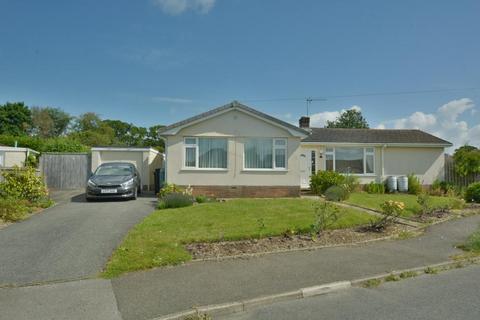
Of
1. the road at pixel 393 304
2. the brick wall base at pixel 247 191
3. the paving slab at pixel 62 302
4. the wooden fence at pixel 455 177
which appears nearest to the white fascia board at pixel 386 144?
the wooden fence at pixel 455 177

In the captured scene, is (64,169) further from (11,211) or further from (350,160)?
(350,160)

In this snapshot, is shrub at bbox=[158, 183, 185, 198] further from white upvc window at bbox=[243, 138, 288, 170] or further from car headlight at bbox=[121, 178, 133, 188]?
white upvc window at bbox=[243, 138, 288, 170]

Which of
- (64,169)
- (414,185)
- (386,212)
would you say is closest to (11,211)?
(64,169)

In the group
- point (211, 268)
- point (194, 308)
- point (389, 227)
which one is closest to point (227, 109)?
point (389, 227)

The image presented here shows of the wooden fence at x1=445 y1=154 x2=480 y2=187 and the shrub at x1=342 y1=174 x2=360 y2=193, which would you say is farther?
the wooden fence at x1=445 y1=154 x2=480 y2=187

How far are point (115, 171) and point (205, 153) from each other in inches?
163

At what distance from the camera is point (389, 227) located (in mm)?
9758

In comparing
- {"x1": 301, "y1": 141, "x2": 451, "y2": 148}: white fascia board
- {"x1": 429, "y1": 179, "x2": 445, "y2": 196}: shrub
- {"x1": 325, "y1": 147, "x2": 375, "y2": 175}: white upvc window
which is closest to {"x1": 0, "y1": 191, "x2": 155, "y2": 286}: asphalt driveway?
{"x1": 301, "y1": 141, "x2": 451, "y2": 148}: white fascia board

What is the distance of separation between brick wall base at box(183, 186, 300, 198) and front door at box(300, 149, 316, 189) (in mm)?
3859

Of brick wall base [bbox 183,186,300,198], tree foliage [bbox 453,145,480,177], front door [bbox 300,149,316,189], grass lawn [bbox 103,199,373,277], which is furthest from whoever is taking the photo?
front door [bbox 300,149,316,189]

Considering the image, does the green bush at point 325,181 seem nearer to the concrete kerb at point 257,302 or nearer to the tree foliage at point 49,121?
the concrete kerb at point 257,302

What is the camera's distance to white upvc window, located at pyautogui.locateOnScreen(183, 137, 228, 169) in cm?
1552

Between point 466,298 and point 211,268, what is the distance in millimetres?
3999

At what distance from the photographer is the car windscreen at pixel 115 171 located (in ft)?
48.3
